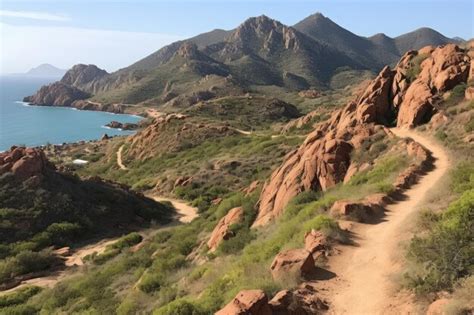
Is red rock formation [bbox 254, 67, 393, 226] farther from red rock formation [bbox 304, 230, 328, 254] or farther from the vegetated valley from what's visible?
red rock formation [bbox 304, 230, 328, 254]

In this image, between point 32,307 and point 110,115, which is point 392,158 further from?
point 110,115

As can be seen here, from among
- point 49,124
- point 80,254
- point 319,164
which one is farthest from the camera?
point 49,124

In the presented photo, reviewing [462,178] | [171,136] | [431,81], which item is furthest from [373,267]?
[171,136]

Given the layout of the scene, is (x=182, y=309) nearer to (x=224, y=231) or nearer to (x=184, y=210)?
(x=224, y=231)

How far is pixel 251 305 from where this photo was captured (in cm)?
910

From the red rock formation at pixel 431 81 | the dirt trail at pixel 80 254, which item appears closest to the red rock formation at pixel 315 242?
the red rock formation at pixel 431 81

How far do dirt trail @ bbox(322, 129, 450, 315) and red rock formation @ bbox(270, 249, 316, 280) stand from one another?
→ 23.4 inches

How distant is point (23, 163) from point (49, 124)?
378 ft

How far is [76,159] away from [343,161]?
67500 mm

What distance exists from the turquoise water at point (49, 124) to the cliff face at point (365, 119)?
313 feet

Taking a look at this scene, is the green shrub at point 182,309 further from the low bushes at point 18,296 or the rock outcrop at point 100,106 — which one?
the rock outcrop at point 100,106

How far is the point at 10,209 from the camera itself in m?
33.5

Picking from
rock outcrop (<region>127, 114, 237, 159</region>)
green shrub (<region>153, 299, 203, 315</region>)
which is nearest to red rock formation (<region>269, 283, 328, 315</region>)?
green shrub (<region>153, 299, 203, 315</region>)

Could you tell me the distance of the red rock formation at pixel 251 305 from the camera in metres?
9.08
